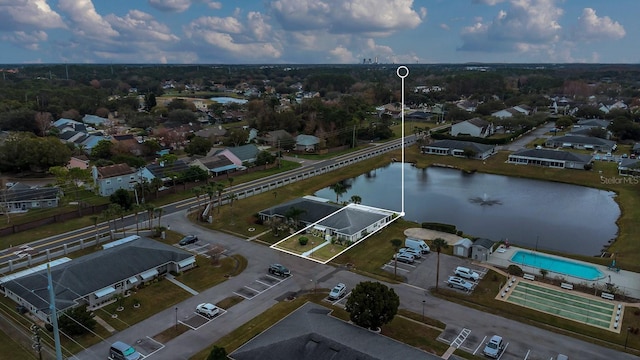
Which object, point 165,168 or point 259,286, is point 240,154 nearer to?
point 165,168

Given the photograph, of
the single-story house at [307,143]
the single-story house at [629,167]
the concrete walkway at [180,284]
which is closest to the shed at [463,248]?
the concrete walkway at [180,284]

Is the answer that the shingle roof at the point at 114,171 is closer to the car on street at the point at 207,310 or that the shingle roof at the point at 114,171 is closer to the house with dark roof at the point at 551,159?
the car on street at the point at 207,310

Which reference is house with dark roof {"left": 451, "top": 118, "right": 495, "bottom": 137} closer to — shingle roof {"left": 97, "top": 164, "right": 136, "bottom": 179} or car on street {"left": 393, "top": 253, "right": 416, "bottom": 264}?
car on street {"left": 393, "top": 253, "right": 416, "bottom": 264}

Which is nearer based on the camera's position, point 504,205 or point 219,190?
point 219,190

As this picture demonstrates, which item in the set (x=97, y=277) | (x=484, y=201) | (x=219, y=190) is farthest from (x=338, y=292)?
(x=484, y=201)

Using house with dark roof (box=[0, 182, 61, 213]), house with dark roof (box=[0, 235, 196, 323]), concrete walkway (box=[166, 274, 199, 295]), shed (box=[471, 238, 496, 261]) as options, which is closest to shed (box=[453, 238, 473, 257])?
shed (box=[471, 238, 496, 261])

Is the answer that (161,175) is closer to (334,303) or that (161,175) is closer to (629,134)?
(334,303)
